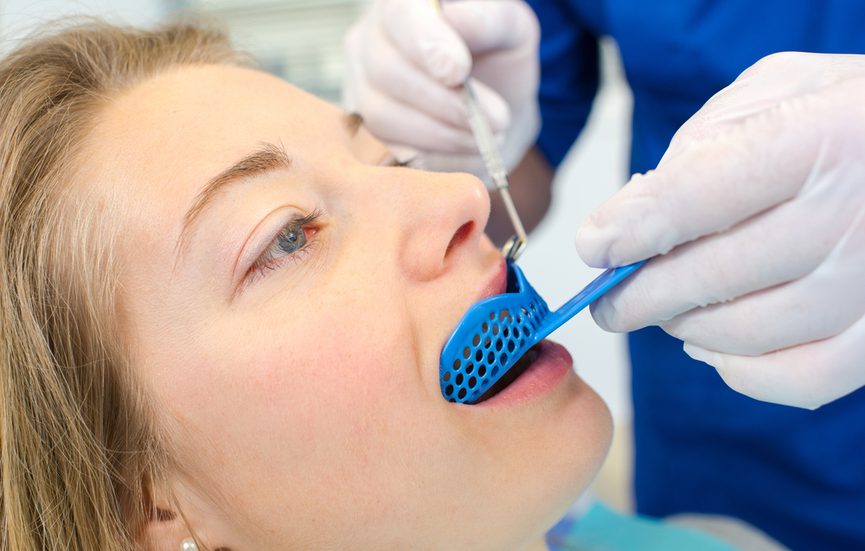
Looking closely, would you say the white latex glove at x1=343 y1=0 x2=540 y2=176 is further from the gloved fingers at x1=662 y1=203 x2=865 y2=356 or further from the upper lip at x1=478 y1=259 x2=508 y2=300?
the gloved fingers at x1=662 y1=203 x2=865 y2=356

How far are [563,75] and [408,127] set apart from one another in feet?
1.45

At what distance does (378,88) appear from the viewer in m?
1.40

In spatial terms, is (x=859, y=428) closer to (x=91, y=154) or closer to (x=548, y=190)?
(x=548, y=190)

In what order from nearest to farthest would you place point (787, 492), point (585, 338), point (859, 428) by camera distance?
point (859, 428) < point (787, 492) < point (585, 338)

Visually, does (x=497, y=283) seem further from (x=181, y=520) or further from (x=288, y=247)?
(x=181, y=520)

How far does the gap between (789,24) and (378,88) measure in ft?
2.25

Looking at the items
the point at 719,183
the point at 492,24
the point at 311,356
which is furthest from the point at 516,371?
the point at 492,24

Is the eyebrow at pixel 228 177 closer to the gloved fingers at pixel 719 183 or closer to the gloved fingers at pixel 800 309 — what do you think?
the gloved fingers at pixel 719 183

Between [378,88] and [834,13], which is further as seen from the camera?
[378,88]

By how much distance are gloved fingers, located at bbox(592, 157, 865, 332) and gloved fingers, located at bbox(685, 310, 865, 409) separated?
0.08 meters

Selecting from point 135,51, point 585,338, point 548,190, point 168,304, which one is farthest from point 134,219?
point 585,338

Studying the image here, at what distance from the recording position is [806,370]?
32.6 inches

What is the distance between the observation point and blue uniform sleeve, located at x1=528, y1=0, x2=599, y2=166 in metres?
1.58

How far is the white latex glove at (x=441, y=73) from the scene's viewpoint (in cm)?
127
